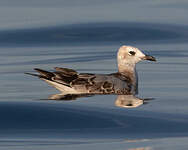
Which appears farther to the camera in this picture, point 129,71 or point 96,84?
point 129,71

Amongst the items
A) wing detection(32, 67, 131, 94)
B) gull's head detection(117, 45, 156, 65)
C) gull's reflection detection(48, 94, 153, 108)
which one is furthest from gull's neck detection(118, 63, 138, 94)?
gull's reflection detection(48, 94, 153, 108)

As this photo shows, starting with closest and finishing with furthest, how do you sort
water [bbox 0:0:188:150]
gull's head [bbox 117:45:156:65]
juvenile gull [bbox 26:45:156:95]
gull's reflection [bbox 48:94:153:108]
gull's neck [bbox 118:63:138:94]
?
water [bbox 0:0:188:150]
gull's reflection [bbox 48:94:153:108]
juvenile gull [bbox 26:45:156:95]
gull's neck [bbox 118:63:138:94]
gull's head [bbox 117:45:156:65]

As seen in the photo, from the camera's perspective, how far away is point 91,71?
2309cm

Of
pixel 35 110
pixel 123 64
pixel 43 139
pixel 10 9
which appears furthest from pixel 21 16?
pixel 43 139

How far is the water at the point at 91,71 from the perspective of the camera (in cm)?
1502

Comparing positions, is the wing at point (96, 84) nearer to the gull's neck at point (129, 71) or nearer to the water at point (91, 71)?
the water at point (91, 71)

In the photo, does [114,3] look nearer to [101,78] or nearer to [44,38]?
[44,38]

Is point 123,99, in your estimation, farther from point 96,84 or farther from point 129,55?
point 129,55

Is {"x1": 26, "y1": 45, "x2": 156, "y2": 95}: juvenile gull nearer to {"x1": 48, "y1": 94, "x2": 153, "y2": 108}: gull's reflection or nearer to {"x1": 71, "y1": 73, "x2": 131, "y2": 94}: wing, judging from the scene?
{"x1": 71, "y1": 73, "x2": 131, "y2": 94}: wing

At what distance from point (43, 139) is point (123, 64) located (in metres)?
6.62

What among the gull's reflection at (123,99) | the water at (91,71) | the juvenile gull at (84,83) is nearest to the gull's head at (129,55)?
the water at (91,71)

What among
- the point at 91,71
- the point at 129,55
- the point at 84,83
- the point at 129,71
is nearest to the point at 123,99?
the point at 84,83

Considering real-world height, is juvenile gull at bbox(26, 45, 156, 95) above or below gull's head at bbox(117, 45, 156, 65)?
below

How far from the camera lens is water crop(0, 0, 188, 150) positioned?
15.0m
